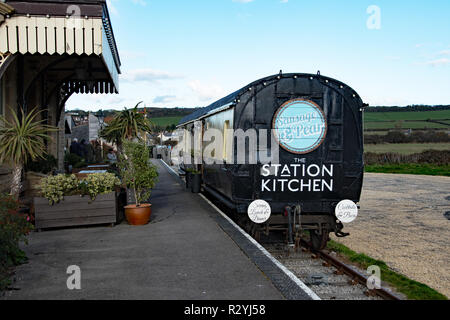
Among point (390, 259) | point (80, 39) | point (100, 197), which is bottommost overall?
point (390, 259)

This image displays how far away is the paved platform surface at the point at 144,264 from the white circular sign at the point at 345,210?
218 centimetres

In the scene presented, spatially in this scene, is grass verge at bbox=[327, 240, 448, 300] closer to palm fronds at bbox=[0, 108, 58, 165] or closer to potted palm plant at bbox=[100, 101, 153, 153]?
potted palm plant at bbox=[100, 101, 153, 153]

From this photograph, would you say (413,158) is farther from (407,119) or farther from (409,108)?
(409,108)

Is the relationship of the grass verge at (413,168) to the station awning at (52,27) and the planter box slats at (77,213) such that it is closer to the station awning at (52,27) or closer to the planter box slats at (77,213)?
the planter box slats at (77,213)

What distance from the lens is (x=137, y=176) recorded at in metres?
10.4

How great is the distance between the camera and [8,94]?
11.5m

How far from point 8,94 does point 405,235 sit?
11274 mm

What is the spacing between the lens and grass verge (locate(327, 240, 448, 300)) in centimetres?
693

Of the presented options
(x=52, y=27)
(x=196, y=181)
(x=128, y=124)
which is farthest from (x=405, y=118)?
(x=52, y=27)

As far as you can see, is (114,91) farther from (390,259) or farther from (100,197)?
(390,259)

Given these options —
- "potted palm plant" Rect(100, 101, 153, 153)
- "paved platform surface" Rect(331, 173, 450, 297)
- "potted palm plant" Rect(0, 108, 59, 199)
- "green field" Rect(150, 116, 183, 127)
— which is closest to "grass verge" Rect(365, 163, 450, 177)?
"paved platform surface" Rect(331, 173, 450, 297)

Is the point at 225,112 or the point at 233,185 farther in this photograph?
the point at 225,112

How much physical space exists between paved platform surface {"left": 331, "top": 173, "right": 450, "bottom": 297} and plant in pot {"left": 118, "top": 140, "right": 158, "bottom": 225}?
5159 mm
